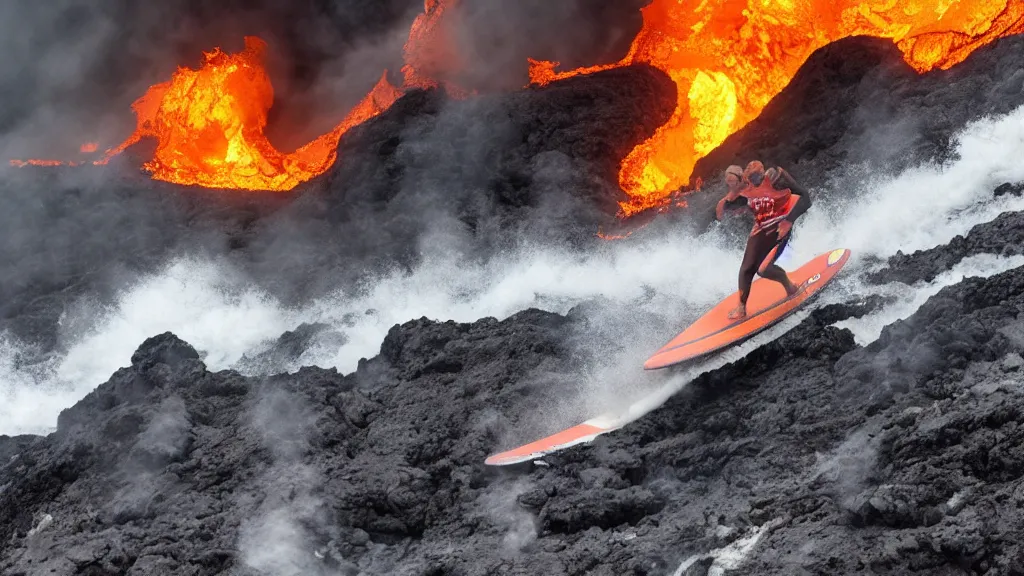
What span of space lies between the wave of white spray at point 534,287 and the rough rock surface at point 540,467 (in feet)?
4.30

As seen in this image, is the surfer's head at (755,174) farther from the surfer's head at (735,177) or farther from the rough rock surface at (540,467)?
the rough rock surface at (540,467)

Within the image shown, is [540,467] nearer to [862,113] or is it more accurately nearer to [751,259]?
[751,259]

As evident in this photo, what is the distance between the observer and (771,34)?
43.8ft

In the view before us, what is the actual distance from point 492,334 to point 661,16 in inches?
290

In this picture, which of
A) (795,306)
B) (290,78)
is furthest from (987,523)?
(290,78)

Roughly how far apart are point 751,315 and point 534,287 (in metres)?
3.45

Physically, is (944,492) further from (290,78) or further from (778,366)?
(290,78)

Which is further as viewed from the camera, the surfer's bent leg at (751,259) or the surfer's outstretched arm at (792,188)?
the surfer's bent leg at (751,259)

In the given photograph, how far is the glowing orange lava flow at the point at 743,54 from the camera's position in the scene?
1269 cm

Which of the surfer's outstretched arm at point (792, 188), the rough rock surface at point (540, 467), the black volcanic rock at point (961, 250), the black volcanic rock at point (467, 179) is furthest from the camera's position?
the black volcanic rock at point (467, 179)

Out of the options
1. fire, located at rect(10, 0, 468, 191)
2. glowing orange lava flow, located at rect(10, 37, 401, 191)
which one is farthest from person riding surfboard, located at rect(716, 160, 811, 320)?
glowing orange lava flow, located at rect(10, 37, 401, 191)

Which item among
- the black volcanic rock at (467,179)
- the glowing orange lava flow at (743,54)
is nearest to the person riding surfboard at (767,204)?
the black volcanic rock at (467,179)

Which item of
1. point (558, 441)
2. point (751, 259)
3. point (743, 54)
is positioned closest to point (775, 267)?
point (751, 259)

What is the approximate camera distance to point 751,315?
8.81 meters
